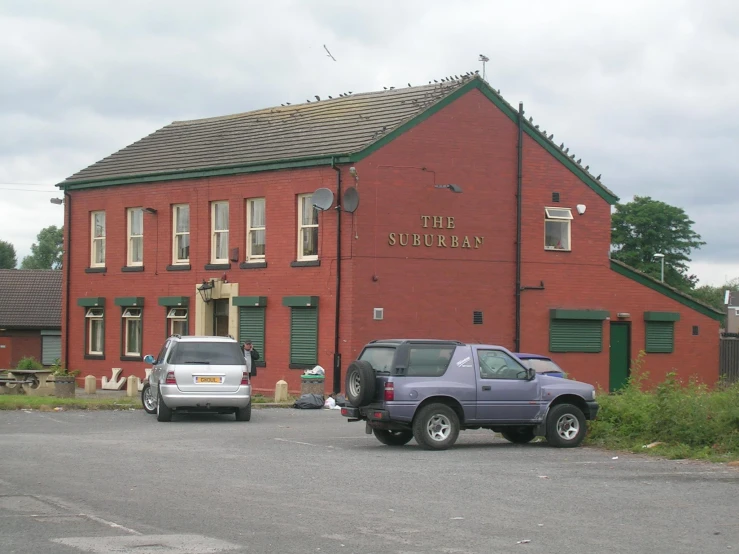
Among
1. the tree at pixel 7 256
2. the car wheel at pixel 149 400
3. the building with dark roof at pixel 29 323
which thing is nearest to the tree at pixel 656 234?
the building with dark roof at pixel 29 323

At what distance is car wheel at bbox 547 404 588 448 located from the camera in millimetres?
20344

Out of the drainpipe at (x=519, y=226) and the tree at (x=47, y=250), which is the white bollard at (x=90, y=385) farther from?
the tree at (x=47, y=250)

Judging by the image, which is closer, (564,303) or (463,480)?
(463,480)

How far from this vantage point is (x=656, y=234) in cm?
8356

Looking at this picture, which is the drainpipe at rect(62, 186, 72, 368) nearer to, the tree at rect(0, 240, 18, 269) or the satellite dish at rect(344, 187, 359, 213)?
the satellite dish at rect(344, 187, 359, 213)

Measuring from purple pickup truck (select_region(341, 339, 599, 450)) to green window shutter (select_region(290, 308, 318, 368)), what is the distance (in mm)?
13986

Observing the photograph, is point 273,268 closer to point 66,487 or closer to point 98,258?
point 98,258

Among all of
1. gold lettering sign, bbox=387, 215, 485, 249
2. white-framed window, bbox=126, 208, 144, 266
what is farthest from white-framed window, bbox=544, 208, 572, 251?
white-framed window, bbox=126, 208, 144, 266

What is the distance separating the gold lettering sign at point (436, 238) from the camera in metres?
34.2

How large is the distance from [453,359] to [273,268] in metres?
16.7

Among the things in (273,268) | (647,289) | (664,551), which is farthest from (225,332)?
(664,551)

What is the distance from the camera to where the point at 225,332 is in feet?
125

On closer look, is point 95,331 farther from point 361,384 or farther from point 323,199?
point 361,384

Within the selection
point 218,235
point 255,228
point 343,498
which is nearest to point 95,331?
point 218,235
